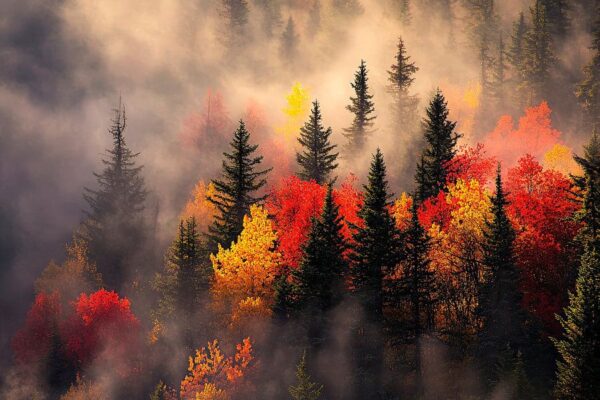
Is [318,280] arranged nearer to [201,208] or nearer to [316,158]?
[316,158]

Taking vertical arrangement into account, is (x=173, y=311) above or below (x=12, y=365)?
above

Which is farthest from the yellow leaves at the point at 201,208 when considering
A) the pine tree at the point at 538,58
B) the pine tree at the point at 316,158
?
the pine tree at the point at 538,58

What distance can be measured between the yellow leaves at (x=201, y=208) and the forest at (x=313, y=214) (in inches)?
17.0

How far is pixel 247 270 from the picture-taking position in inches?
1720

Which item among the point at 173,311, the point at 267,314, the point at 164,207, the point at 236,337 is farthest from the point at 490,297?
the point at 164,207

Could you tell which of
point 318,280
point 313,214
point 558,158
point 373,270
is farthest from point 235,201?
point 558,158

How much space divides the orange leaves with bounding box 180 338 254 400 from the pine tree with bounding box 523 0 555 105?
65.0 m

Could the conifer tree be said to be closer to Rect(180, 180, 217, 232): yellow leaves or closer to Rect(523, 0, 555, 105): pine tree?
Rect(180, 180, 217, 232): yellow leaves

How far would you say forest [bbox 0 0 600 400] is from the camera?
123ft

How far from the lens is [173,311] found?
153ft

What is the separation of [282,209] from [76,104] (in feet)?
396

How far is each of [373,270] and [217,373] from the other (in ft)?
51.2

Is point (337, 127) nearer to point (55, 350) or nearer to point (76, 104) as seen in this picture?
point (55, 350)

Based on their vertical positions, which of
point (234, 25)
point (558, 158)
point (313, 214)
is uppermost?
point (234, 25)
